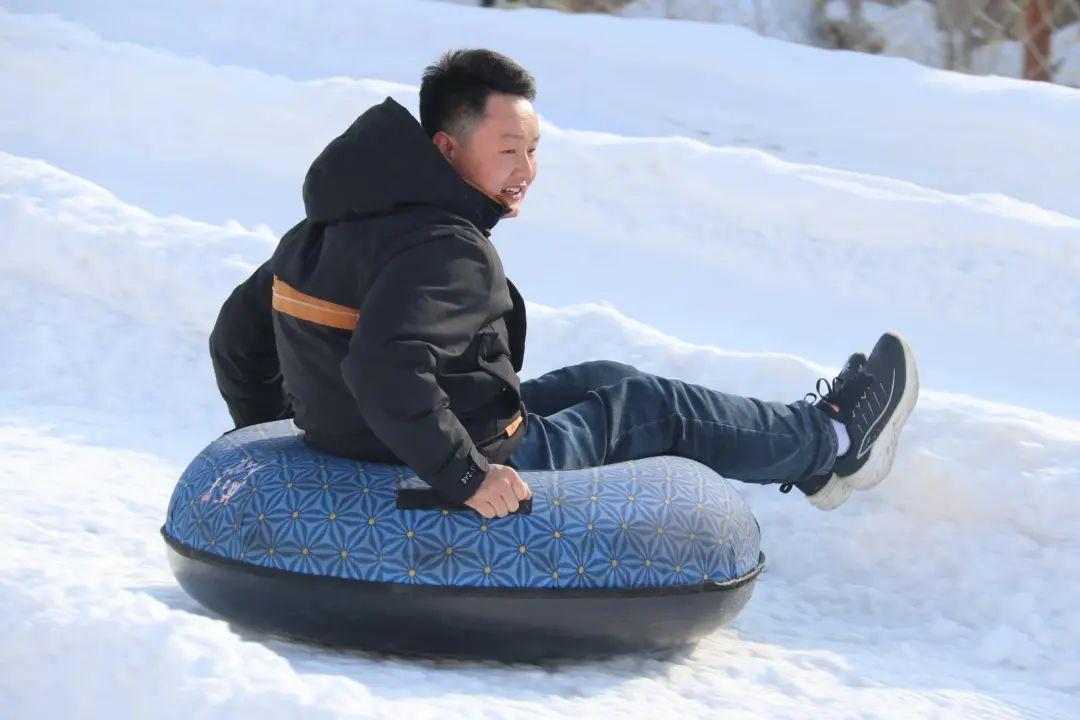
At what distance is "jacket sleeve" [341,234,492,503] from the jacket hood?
108 millimetres

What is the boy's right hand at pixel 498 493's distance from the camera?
244 cm

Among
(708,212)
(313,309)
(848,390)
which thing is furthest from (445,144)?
(708,212)

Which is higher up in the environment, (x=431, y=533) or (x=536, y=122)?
(x=536, y=122)

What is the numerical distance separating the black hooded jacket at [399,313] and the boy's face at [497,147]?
0.04 m

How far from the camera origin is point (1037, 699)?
271 centimetres

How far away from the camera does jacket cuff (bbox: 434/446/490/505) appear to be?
7.80 feet

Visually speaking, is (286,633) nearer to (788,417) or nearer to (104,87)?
(788,417)

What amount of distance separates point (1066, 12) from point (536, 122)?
8169mm

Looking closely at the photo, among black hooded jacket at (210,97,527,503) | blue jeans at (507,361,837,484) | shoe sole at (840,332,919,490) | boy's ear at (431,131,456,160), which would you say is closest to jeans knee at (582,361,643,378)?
blue jeans at (507,361,837,484)

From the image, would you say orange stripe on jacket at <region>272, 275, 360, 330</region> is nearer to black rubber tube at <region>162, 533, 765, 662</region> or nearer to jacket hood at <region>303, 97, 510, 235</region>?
jacket hood at <region>303, 97, 510, 235</region>

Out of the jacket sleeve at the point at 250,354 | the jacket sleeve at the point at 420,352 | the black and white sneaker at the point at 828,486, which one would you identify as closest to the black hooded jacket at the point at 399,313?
the jacket sleeve at the point at 420,352

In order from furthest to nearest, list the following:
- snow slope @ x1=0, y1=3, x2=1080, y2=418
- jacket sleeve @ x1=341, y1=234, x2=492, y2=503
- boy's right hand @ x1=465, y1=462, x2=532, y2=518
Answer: snow slope @ x1=0, y1=3, x2=1080, y2=418 → boy's right hand @ x1=465, y1=462, x2=532, y2=518 → jacket sleeve @ x1=341, y1=234, x2=492, y2=503

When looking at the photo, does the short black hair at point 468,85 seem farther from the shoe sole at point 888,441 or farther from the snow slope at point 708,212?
the snow slope at point 708,212

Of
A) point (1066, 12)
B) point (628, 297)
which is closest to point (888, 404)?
point (628, 297)
